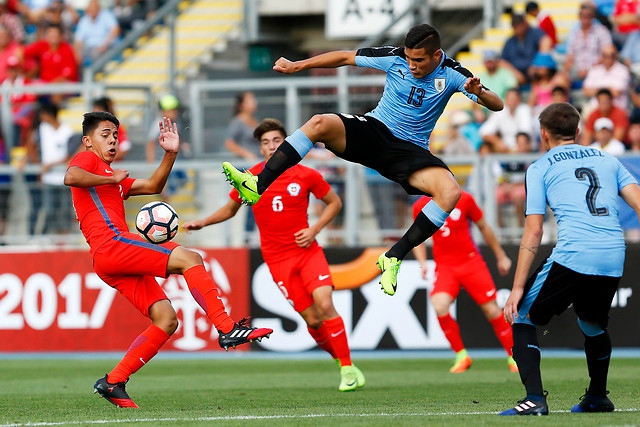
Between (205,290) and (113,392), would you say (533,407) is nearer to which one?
(205,290)

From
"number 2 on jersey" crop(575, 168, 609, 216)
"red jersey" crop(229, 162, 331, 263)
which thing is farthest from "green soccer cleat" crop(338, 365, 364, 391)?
"number 2 on jersey" crop(575, 168, 609, 216)

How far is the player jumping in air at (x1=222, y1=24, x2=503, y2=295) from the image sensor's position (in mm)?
8812

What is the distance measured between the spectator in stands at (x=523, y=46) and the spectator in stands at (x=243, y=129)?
13.4 feet

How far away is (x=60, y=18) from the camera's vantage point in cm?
2164

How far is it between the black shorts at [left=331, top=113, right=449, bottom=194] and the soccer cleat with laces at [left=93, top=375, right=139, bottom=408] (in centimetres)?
251

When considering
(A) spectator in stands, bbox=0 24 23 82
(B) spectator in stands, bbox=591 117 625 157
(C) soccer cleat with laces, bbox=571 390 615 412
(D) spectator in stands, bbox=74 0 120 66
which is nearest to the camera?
(C) soccer cleat with laces, bbox=571 390 615 412

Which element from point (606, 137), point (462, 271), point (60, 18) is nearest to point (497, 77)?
point (606, 137)

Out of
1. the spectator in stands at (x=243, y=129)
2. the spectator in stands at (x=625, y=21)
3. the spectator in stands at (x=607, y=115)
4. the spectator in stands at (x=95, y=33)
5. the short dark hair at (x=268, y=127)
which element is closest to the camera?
the short dark hair at (x=268, y=127)

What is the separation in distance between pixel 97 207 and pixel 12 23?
14386mm

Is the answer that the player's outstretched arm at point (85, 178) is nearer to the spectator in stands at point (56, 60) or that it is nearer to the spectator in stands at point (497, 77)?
the spectator in stands at point (497, 77)

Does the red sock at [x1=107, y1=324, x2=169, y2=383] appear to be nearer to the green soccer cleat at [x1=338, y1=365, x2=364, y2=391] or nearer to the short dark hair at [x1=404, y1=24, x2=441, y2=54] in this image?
the green soccer cleat at [x1=338, y1=365, x2=364, y2=391]

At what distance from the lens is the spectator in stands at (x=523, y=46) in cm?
1783

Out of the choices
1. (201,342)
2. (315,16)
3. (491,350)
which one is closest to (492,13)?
(315,16)

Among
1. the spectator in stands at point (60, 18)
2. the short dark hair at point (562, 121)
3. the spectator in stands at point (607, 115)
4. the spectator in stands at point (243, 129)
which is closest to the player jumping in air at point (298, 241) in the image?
the short dark hair at point (562, 121)
